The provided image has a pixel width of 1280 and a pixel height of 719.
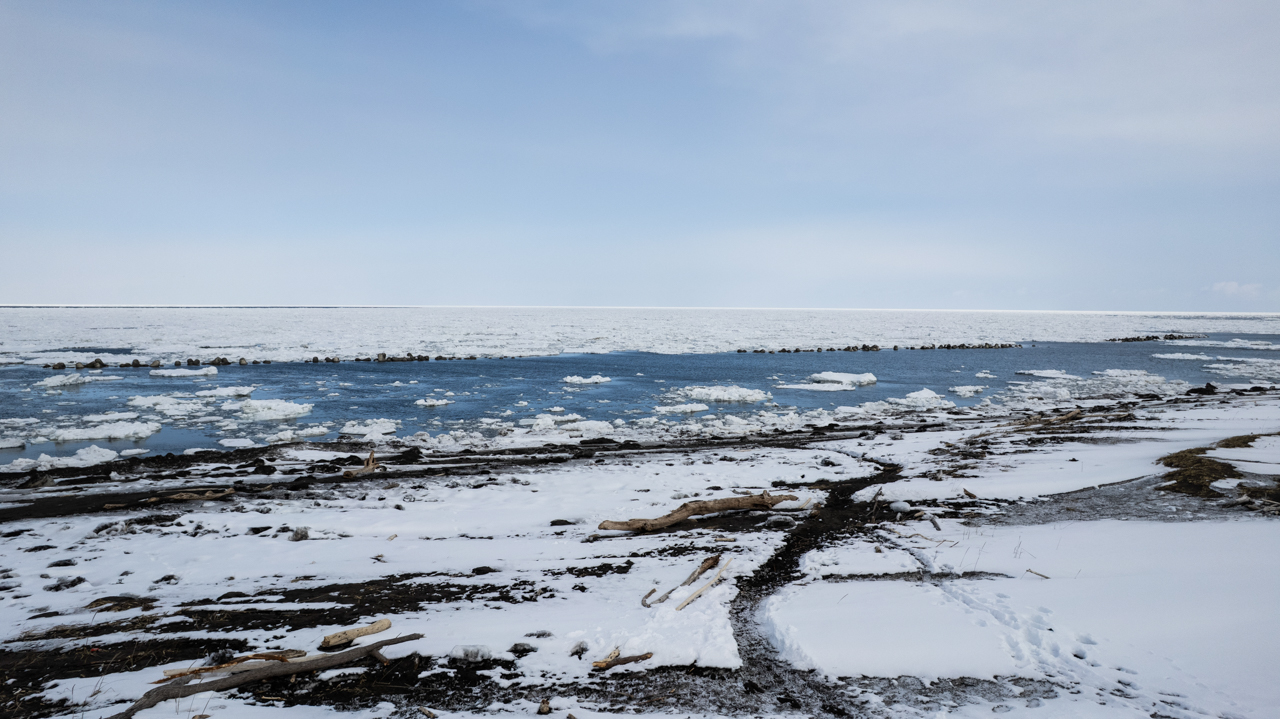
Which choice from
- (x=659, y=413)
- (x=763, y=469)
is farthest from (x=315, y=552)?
(x=659, y=413)

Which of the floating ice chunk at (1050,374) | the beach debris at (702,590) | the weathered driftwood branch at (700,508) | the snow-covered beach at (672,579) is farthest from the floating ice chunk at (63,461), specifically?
the floating ice chunk at (1050,374)

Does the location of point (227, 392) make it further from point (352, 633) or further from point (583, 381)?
point (352, 633)

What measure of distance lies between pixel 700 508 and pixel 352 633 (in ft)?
18.0

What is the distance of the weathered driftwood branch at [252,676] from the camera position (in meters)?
4.11

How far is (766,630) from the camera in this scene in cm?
543

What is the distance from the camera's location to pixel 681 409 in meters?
22.6

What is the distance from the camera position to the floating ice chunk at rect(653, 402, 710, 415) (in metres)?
22.0

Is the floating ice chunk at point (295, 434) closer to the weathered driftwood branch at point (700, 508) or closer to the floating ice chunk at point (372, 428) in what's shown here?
the floating ice chunk at point (372, 428)

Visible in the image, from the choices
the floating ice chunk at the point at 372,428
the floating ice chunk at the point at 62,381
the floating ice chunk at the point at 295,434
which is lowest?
the floating ice chunk at the point at 295,434

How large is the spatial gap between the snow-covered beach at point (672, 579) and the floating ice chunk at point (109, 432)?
2841mm

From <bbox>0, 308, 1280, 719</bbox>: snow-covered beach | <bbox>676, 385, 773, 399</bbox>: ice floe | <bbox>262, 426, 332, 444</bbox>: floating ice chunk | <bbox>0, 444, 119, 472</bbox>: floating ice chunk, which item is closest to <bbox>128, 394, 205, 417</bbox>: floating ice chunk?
<bbox>262, 426, 332, 444</bbox>: floating ice chunk

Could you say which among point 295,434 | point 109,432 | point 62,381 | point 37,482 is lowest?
point 295,434

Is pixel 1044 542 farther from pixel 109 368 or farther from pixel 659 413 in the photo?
pixel 109 368

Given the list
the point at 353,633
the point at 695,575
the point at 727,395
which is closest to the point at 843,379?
the point at 727,395
